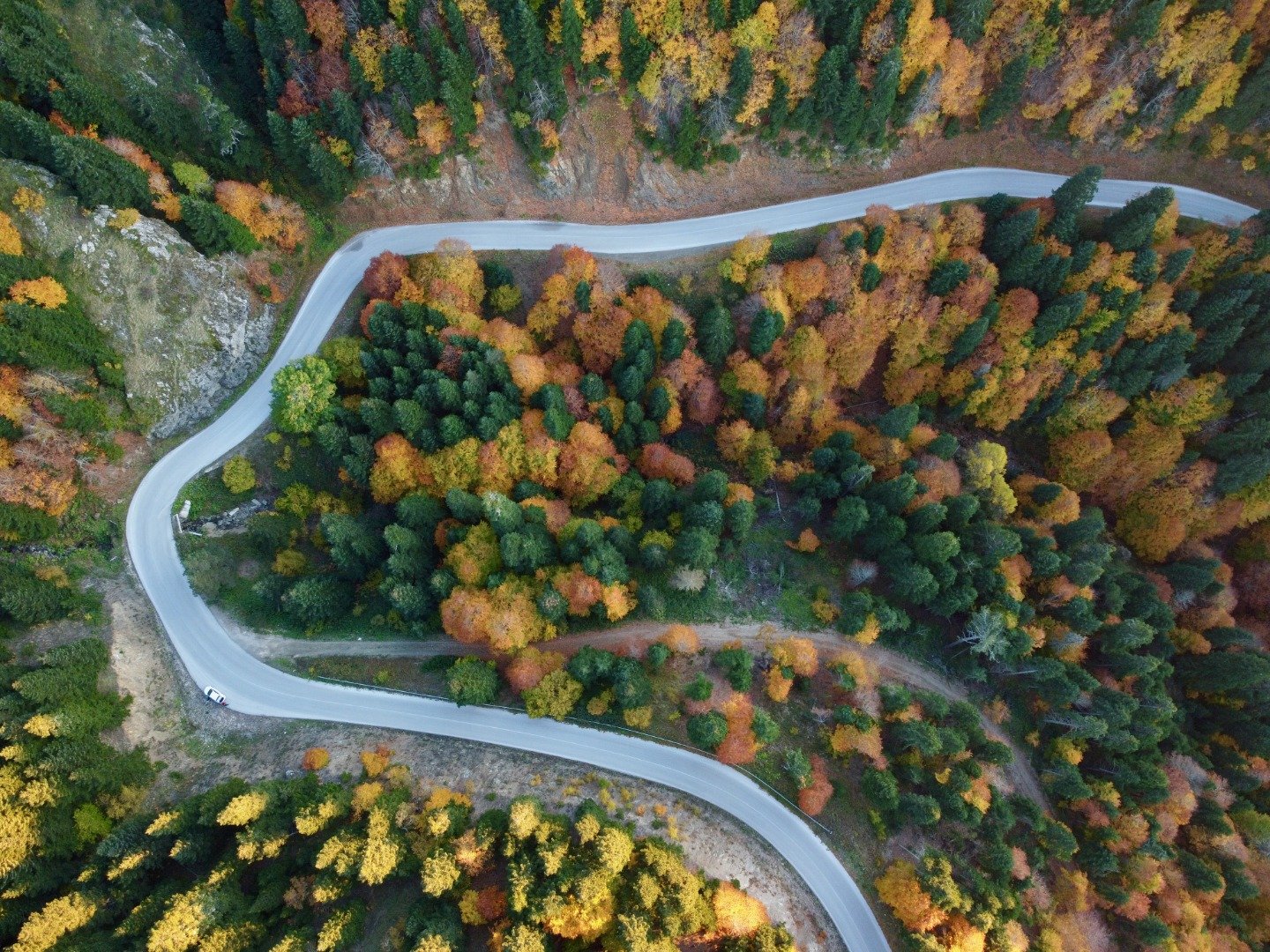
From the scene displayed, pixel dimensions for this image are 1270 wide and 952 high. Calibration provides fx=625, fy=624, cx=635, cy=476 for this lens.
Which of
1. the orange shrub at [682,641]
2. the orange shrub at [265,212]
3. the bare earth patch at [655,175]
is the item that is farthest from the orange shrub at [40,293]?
the orange shrub at [682,641]

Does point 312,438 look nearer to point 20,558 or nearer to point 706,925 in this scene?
point 20,558

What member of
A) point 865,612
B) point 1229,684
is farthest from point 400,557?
point 1229,684

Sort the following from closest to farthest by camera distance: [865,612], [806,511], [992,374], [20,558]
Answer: [20,558]
[865,612]
[806,511]
[992,374]

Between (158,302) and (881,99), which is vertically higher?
(881,99)

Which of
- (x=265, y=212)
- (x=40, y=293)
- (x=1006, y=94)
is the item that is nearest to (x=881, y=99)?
(x=1006, y=94)

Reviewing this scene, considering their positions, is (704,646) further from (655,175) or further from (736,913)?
(655,175)

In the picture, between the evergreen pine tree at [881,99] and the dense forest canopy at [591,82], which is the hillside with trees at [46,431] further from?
the evergreen pine tree at [881,99]

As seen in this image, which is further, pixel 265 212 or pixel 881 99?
pixel 881 99

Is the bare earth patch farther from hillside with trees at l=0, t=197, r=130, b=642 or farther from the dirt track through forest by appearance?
the dirt track through forest

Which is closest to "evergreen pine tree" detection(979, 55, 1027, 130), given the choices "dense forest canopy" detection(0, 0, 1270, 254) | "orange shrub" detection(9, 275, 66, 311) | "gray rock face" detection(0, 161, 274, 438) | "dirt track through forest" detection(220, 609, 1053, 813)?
"dense forest canopy" detection(0, 0, 1270, 254)
